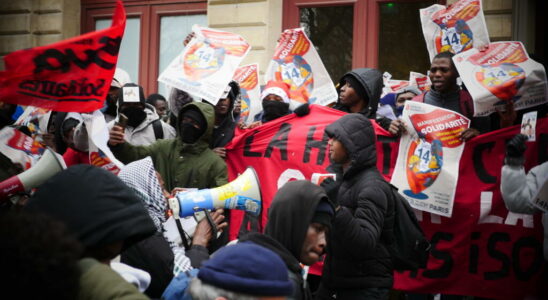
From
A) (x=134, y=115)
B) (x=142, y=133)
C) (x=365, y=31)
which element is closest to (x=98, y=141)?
(x=134, y=115)

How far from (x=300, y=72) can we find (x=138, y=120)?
64.7 inches

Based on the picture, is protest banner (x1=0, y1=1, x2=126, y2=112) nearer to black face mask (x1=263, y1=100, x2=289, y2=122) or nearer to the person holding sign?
black face mask (x1=263, y1=100, x2=289, y2=122)

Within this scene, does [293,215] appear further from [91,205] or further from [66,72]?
[66,72]

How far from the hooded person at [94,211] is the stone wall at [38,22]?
10.1 metres

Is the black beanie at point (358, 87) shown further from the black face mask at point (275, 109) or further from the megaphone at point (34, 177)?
the megaphone at point (34, 177)

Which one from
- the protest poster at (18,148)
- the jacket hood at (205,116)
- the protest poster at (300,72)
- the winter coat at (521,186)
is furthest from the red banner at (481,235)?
the protest poster at (18,148)

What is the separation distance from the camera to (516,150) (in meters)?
4.02

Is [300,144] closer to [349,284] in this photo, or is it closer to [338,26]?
[349,284]

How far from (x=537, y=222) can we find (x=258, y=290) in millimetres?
3393

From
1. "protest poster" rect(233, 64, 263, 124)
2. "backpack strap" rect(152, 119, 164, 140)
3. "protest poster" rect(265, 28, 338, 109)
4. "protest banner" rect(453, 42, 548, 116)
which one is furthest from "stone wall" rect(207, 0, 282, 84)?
"protest banner" rect(453, 42, 548, 116)

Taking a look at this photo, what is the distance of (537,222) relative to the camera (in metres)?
4.68

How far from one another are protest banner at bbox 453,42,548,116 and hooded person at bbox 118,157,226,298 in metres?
2.54

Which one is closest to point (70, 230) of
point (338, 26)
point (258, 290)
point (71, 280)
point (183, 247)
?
point (71, 280)

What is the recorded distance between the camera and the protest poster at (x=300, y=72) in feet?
20.0
